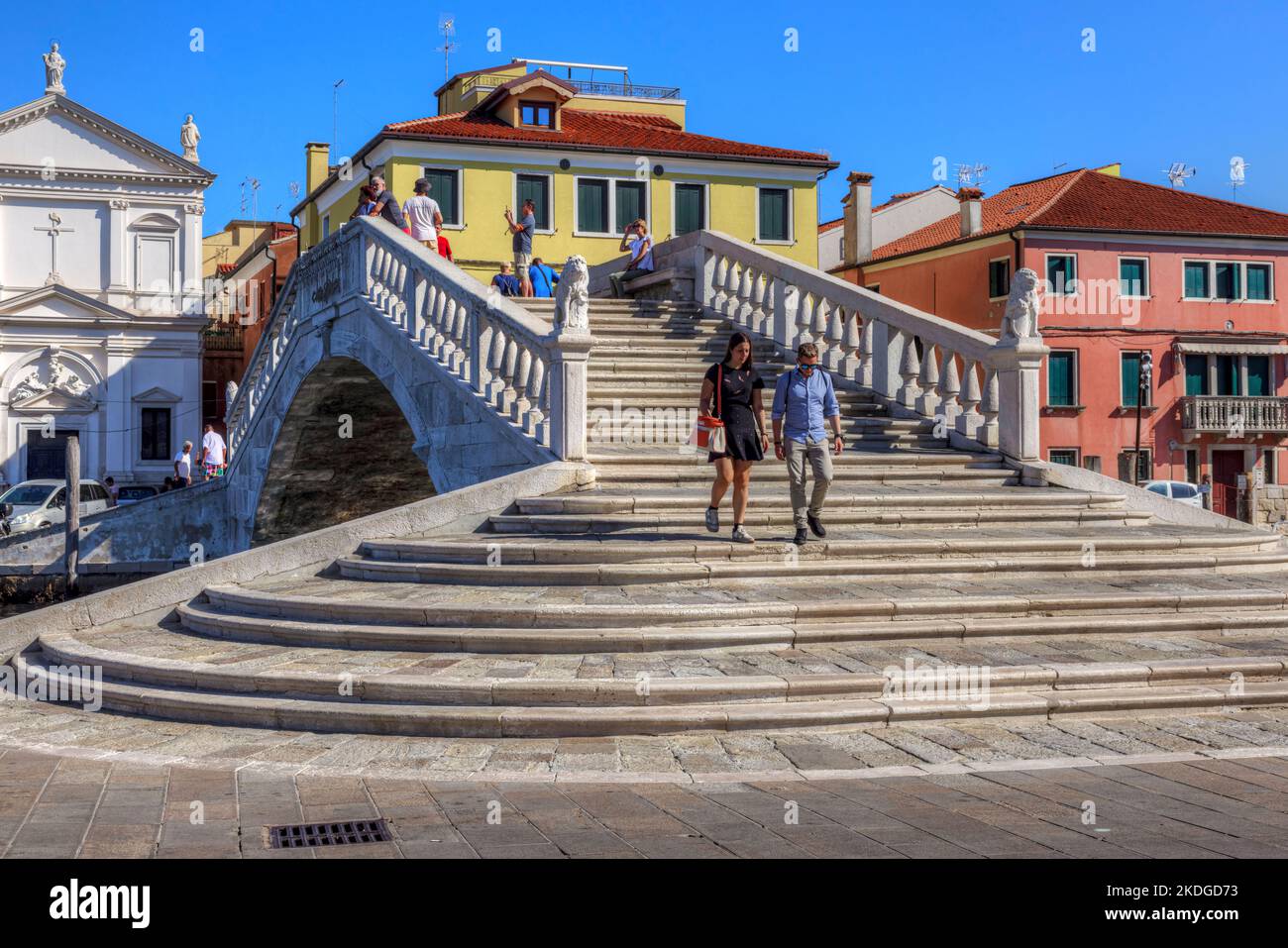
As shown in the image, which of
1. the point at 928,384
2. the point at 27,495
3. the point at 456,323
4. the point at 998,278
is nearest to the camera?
the point at 928,384

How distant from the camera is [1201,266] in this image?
42.8 meters

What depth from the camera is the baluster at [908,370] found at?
47.3 feet

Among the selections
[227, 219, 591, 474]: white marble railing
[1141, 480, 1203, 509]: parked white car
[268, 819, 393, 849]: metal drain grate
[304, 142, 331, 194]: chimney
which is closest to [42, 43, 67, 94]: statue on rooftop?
[304, 142, 331, 194]: chimney

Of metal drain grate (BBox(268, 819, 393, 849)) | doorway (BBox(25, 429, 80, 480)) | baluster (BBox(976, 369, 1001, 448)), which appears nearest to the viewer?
metal drain grate (BBox(268, 819, 393, 849))

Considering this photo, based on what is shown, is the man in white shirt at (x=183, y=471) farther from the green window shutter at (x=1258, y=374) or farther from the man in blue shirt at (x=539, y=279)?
the green window shutter at (x=1258, y=374)

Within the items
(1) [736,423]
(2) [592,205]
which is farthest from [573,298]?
(2) [592,205]

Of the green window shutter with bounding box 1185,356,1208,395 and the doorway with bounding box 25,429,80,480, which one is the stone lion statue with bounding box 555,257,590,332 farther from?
the green window shutter with bounding box 1185,356,1208,395

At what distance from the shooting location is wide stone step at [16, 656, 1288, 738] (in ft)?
22.5

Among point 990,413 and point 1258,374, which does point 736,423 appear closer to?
point 990,413

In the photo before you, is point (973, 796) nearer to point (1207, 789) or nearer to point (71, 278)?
point (1207, 789)

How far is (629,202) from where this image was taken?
3991cm

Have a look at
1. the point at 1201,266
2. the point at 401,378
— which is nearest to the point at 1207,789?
the point at 401,378

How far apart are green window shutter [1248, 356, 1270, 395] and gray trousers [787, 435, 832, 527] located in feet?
124

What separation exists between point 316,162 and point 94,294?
33.1 ft
